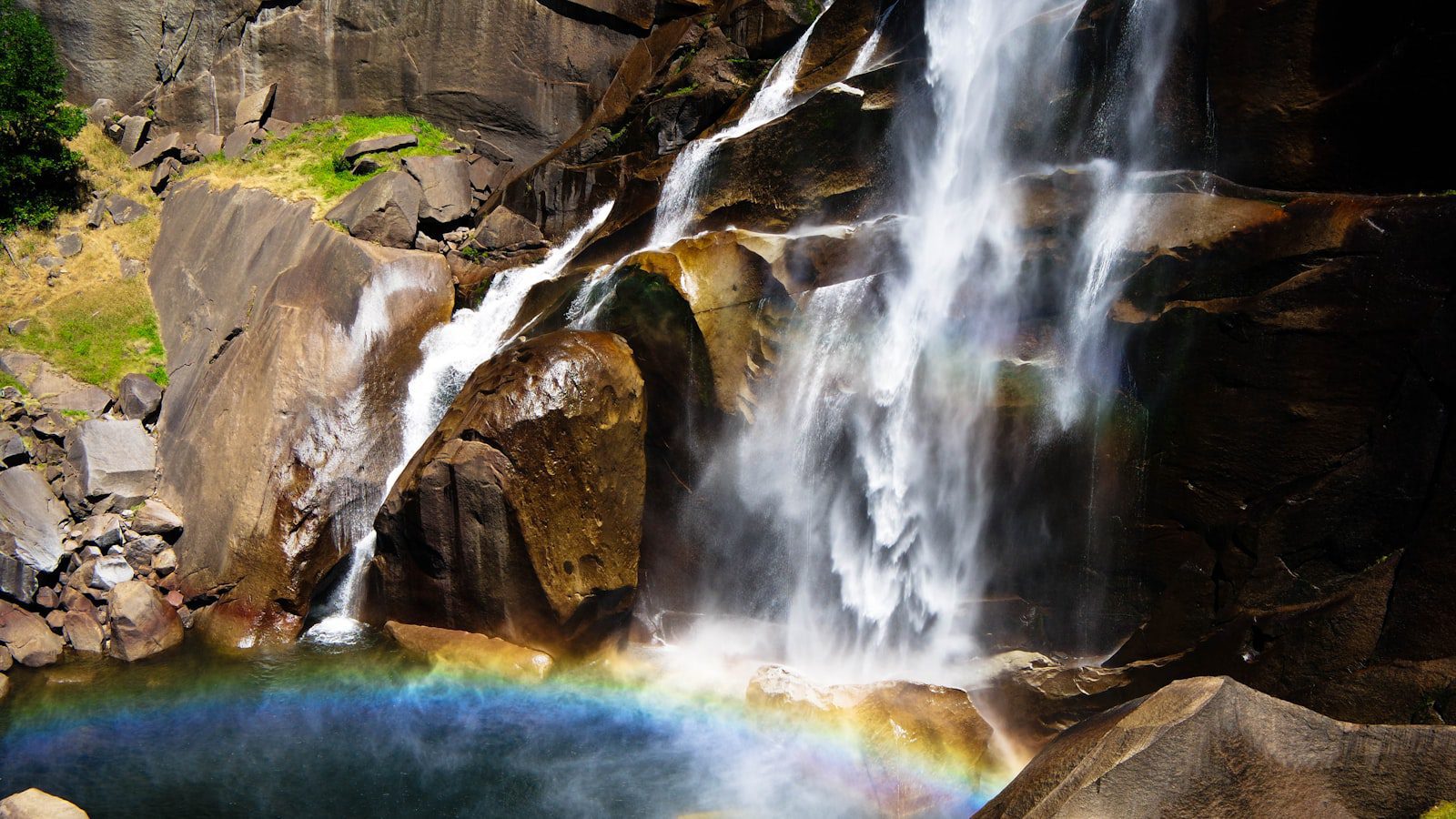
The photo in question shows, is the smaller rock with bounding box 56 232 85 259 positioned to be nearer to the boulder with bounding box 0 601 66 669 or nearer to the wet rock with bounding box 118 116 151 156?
the wet rock with bounding box 118 116 151 156

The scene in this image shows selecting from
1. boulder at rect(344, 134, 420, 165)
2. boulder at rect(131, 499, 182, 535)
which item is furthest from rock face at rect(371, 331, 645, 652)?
boulder at rect(344, 134, 420, 165)

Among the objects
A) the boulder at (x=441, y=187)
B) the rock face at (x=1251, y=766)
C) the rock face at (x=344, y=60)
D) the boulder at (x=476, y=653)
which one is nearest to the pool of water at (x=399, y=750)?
the boulder at (x=476, y=653)

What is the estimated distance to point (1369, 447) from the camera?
933cm

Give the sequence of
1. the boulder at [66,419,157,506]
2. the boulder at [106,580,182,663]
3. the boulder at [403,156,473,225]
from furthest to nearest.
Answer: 1. the boulder at [403,156,473,225]
2. the boulder at [66,419,157,506]
3. the boulder at [106,580,182,663]

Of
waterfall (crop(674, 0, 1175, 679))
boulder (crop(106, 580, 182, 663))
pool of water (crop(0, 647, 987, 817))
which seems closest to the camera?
pool of water (crop(0, 647, 987, 817))

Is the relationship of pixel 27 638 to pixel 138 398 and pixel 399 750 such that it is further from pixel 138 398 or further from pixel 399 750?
pixel 399 750

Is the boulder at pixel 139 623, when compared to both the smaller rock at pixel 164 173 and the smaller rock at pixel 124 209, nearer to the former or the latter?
the smaller rock at pixel 124 209

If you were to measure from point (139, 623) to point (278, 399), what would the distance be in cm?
379

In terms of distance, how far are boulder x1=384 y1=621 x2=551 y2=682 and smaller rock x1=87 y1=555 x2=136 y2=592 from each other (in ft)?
15.1

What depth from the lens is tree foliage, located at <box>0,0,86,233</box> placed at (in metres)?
19.8

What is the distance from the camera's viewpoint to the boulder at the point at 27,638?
12.8 metres

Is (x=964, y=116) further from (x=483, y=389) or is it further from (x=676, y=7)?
(x=676, y=7)

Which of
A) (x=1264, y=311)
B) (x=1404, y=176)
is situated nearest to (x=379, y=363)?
(x=1264, y=311)

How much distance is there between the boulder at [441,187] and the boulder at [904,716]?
12.4 metres
